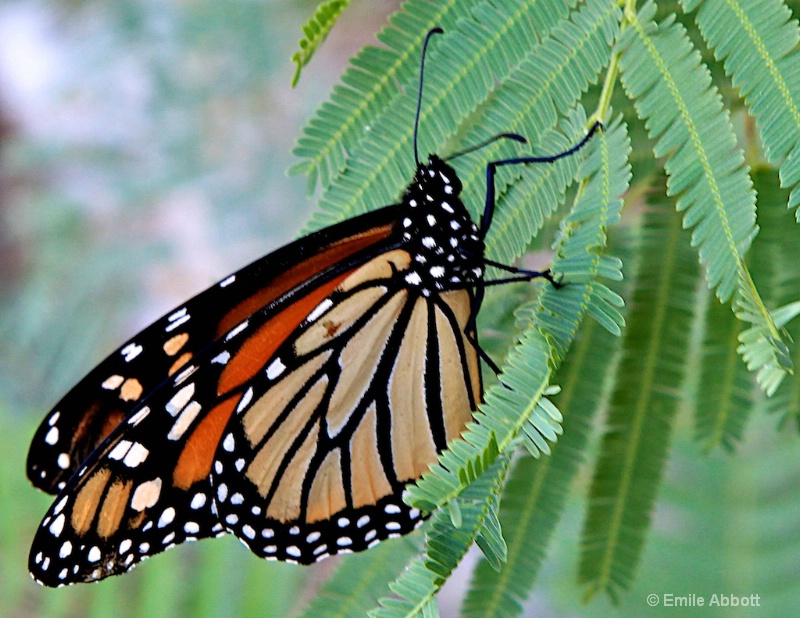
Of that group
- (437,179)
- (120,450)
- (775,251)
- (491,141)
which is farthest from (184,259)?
(775,251)

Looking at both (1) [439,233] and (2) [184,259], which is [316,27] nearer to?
(1) [439,233]

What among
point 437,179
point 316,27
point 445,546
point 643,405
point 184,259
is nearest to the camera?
point 445,546

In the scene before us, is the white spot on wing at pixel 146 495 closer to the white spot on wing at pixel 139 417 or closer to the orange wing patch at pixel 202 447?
the orange wing patch at pixel 202 447

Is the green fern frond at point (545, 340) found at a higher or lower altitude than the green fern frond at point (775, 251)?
lower

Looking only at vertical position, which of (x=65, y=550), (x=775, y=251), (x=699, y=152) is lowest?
(x=65, y=550)

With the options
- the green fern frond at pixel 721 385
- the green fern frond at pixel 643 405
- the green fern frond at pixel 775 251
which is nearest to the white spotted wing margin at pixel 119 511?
the green fern frond at pixel 643 405

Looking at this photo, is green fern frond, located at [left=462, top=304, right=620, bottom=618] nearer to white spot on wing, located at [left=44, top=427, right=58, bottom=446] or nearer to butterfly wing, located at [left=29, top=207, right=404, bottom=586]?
butterfly wing, located at [left=29, top=207, right=404, bottom=586]
